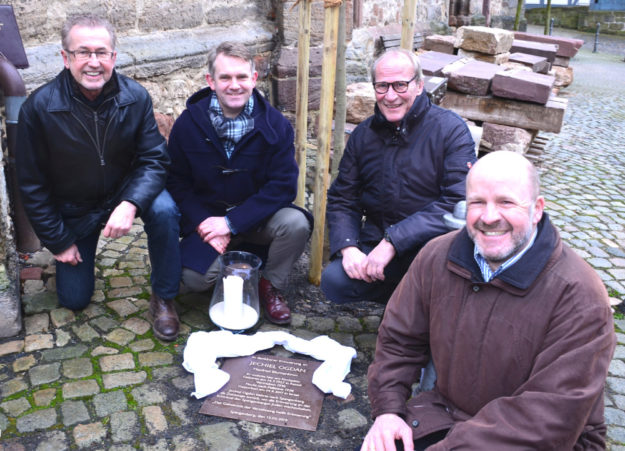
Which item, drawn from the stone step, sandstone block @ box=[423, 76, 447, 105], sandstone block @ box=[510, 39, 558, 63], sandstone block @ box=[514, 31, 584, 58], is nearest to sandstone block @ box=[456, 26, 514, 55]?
sandstone block @ box=[510, 39, 558, 63]

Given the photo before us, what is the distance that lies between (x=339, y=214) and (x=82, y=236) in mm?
1385

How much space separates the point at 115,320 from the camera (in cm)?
356

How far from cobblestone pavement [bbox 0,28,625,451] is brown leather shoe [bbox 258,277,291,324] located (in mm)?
74

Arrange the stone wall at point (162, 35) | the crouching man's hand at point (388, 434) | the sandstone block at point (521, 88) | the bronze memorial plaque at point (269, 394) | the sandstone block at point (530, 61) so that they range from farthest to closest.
Answer: the sandstone block at point (530, 61)
the sandstone block at point (521, 88)
the stone wall at point (162, 35)
the bronze memorial plaque at point (269, 394)
the crouching man's hand at point (388, 434)

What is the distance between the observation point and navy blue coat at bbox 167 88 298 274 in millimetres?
3502

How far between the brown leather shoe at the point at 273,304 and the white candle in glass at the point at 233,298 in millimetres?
240

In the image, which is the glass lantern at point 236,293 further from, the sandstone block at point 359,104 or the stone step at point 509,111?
the stone step at point 509,111

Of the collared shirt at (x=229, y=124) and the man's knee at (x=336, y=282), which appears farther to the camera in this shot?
the collared shirt at (x=229, y=124)

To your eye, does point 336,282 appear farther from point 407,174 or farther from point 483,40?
point 483,40

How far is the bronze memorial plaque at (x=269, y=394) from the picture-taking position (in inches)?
111

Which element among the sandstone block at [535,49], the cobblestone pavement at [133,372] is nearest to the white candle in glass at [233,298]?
the cobblestone pavement at [133,372]

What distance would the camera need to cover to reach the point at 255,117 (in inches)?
139

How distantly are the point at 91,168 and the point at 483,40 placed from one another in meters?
6.77

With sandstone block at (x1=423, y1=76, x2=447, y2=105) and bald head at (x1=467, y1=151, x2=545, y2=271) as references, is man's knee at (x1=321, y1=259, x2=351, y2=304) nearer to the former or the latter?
bald head at (x1=467, y1=151, x2=545, y2=271)
